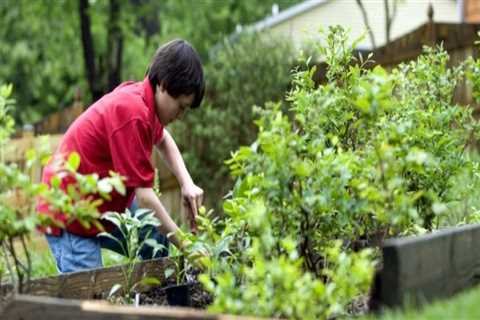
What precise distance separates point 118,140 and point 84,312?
1.33 metres

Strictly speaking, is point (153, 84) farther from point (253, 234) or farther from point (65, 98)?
point (65, 98)

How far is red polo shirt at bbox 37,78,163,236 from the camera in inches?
157

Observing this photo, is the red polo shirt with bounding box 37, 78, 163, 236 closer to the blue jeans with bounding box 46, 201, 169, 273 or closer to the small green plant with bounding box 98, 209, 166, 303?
the blue jeans with bounding box 46, 201, 169, 273

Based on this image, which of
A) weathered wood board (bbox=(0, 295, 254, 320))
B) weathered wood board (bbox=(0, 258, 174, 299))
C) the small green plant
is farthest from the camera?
the small green plant

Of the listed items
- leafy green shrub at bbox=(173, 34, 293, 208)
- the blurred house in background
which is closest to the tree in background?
leafy green shrub at bbox=(173, 34, 293, 208)

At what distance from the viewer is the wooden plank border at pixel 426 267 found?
2.84 m

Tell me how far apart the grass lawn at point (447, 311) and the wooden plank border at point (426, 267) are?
0.21 feet

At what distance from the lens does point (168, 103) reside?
4234 mm

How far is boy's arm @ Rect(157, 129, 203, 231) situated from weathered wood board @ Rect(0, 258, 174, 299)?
1.07 ft

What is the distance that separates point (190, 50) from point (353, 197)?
1.20 metres

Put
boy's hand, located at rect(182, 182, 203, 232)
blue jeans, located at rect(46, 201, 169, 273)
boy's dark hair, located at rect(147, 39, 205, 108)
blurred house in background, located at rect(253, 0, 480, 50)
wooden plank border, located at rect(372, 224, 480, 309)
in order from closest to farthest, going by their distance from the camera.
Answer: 1. wooden plank border, located at rect(372, 224, 480, 309)
2. boy's dark hair, located at rect(147, 39, 205, 108)
3. blue jeans, located at rect(46, 201, 169, 273)
4. boy's hand, located at rect(182, 182, 203, 232)
5. blurred house in background, located at rect(253, 0, 480, 50)

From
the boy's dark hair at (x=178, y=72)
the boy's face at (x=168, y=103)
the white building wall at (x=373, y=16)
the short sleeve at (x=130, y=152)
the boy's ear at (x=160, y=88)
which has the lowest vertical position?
the short sleeve at (x=130, y=152)

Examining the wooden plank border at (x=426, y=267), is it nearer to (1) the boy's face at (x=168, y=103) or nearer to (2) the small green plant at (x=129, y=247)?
(2) the small green plant at (x=129, y=247)

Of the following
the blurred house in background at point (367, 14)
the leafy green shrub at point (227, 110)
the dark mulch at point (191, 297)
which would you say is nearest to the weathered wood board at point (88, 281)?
the dark mulch at point (191, 297)
